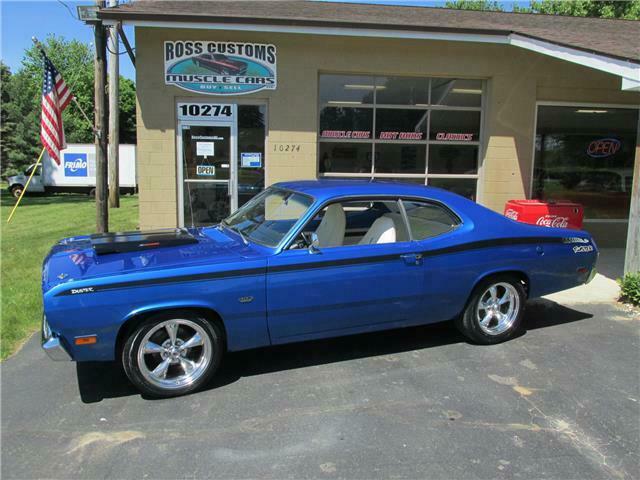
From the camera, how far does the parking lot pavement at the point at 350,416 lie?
9.50 feet

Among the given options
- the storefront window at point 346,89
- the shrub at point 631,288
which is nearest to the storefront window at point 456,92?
the storefront window at point 346,89

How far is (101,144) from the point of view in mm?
7953

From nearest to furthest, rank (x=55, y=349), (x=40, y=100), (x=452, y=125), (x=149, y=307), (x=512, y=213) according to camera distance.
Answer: (x=55, y=349), (x=149, y=307), (x=512, y=213), (x=452, y=125), (x=40, y=100)

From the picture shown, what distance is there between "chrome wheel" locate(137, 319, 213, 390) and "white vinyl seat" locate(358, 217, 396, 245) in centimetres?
165

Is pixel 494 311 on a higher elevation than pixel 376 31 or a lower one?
lower

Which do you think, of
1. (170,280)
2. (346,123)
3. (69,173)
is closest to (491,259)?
(170,280)

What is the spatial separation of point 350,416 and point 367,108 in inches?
277

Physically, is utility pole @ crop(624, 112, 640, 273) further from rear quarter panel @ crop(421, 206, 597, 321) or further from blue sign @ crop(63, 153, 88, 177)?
blue sign @ crop(63, 153, 88, 177)

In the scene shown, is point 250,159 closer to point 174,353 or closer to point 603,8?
point 174,353

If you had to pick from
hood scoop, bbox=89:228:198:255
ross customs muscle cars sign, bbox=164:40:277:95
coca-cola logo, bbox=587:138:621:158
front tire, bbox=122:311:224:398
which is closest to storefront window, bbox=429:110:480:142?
coca-cola logo, bbox=587:138:621:158

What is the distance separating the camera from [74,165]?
94.8 feet

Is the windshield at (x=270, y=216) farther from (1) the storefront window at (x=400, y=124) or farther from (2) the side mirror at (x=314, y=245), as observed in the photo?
(1) the storefront window at (x=400, y=124)

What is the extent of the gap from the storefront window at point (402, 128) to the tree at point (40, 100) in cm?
3577

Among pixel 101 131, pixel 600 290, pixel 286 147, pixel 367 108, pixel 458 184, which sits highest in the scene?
pixel 367 108
